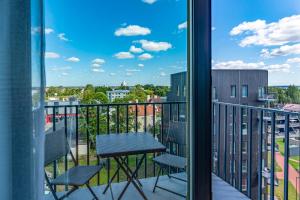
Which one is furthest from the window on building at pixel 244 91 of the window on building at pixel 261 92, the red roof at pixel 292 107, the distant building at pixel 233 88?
the red roof at pixel 292 107

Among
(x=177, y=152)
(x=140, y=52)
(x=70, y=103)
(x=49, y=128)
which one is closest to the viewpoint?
(x=49, y=128)

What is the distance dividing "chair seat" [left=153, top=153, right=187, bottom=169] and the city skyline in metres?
0.55

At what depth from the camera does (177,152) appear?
1.81 meters

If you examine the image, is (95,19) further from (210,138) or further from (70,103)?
(210,138)

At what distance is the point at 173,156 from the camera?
186cm

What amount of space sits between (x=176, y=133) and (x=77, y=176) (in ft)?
2.41

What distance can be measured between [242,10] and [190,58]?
701 mm

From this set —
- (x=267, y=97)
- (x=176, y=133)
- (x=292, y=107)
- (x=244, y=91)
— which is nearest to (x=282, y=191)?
(x=292, y=107)

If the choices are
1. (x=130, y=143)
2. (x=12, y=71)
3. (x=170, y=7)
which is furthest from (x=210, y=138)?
(x=12, y=71)

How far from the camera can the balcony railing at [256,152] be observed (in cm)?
228

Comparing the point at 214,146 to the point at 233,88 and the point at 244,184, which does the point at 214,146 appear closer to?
the point at 233,88

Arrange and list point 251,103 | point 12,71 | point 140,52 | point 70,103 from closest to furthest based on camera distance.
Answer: point 12,71 → point 70,103 → point 140,52 → point 251,103

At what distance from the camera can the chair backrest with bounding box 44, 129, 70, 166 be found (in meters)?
1.35

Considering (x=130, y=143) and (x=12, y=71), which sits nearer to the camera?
(x=12, y=71)
